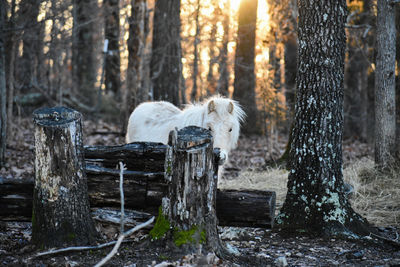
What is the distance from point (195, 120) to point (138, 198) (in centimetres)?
237

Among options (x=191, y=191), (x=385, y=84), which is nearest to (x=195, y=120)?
(x=191, y=191)

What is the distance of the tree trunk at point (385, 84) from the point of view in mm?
7617

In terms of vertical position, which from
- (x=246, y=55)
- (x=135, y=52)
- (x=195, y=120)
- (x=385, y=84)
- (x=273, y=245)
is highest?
(x=246, y=55)

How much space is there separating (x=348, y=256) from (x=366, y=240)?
1.81 feet

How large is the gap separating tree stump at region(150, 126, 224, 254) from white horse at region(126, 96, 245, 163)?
5.57ft

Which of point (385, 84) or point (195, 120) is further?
point (385, 84)

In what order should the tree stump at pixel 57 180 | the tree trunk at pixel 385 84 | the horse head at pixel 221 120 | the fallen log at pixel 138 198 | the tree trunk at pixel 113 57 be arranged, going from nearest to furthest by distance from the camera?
the tree stump at pixel 57 180 < the fallen log at pixel 138 198 < the horse head at pixel 221 120 < the tree trunk at pixel 385 84 < the tree trunk at pixel 113 57

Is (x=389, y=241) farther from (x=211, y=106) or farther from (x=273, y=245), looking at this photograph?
(x=211, y=106)

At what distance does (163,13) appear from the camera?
547 inches

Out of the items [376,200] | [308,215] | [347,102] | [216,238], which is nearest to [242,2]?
[347,102]

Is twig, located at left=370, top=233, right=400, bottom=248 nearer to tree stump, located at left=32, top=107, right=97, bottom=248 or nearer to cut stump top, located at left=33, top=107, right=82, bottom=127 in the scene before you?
tree stump, located at left=32, top=107, right=97, bottom=248

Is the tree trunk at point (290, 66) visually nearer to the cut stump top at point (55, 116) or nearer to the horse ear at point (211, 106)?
the horse ear at point (211, 106)

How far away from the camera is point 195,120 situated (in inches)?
273

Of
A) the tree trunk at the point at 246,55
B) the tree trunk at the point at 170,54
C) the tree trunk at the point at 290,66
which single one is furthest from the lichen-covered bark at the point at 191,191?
the tree trunk at the point at 246,55
